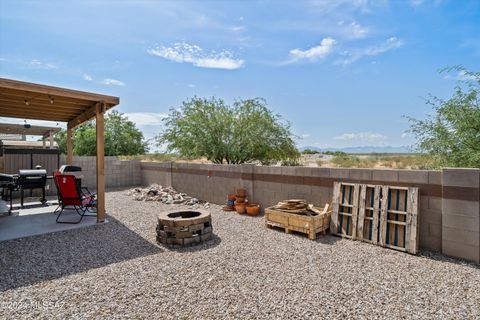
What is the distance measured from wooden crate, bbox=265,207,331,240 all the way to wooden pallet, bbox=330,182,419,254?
0.22 meters

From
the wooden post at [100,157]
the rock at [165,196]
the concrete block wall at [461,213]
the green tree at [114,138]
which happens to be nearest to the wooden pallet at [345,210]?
the concrete block wall at [461,213]

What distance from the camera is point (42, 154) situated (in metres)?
9.41

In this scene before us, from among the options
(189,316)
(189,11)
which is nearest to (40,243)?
(189,316)

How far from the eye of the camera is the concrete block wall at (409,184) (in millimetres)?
3684

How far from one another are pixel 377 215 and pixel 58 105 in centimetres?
767

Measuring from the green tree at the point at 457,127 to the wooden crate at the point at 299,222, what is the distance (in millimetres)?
2572

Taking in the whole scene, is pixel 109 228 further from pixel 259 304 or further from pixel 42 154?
pixel 42 154

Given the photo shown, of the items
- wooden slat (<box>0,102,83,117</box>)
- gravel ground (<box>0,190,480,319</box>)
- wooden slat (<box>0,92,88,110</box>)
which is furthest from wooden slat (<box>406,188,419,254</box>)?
wooden slat (<box>0,102,83,117</box>)

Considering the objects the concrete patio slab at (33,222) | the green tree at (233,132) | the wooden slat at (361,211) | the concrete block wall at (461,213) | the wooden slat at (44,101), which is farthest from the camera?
the green tree at (233,132)

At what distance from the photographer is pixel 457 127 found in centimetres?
482

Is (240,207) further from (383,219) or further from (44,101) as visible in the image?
(44,101)

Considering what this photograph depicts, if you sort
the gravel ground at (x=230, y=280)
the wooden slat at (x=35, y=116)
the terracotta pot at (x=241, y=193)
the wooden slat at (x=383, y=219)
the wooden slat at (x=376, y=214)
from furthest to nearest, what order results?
the wooden slat at (x=35, y=116) < the terracotta pot at (x=241, y=193) < the wooden slat at (x=376, y=214) < the wooden slat at (x=383, y=219) < the gravel ground at (x=230, y=280)

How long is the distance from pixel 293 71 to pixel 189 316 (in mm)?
9055

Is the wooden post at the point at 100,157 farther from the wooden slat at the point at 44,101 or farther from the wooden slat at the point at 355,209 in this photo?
the wooden slat at the point at 355,209
